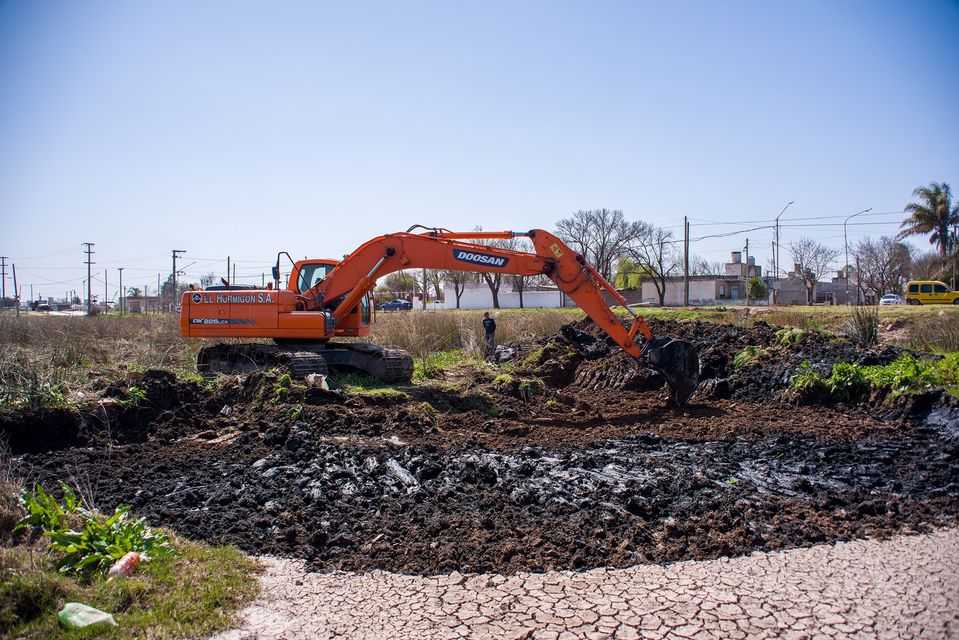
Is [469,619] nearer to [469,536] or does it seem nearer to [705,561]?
[469,536]

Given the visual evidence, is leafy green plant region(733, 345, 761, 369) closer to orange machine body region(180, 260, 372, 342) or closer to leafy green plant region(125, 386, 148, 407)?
orange machine body region(180, 260, 372, 342)

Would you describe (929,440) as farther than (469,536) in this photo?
Yes

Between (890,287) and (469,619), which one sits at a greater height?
(890,287)

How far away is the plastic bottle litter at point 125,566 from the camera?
429 cm

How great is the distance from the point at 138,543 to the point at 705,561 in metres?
4.07

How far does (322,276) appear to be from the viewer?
13867mm

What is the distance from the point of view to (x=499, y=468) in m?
7.25

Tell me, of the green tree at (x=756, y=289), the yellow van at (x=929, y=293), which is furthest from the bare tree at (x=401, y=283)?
the yellow van at (x=929, y=293)

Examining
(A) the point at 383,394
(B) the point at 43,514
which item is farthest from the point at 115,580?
(A) the point at 383,394

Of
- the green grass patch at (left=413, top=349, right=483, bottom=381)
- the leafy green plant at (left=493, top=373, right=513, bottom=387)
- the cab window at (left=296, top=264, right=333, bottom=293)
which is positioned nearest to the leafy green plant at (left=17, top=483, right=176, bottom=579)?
the leafy green plant at (left=493, top=373, right=513, bottom=387)

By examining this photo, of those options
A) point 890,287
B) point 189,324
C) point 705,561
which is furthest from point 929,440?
point 890,287

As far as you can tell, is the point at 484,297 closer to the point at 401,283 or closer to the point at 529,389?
the point at 401,283

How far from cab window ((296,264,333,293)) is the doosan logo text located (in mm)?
3147

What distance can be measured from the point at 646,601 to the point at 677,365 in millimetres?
7287
